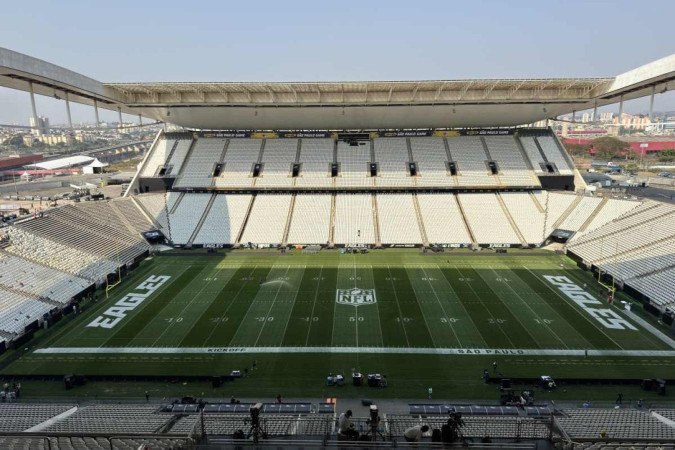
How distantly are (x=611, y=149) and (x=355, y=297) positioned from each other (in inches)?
4152

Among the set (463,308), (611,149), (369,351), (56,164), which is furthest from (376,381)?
(611,149)

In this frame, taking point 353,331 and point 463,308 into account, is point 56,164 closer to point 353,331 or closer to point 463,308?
point 353,331

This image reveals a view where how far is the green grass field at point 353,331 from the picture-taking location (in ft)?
72.2

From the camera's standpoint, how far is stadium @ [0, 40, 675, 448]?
57.3 ft

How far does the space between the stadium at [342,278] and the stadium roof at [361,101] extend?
0.35 metres

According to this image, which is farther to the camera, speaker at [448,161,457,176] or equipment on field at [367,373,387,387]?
speaker at [448,161,457,176]

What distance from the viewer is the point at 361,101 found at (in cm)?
4962

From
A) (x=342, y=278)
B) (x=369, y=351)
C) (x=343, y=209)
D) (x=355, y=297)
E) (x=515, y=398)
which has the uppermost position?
(x=343, y=209)

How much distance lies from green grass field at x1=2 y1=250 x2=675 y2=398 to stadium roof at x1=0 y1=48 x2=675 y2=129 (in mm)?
20563

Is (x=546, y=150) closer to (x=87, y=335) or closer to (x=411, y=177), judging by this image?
(x=411, y=177)

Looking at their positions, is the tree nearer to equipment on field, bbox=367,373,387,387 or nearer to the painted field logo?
the painted field logo

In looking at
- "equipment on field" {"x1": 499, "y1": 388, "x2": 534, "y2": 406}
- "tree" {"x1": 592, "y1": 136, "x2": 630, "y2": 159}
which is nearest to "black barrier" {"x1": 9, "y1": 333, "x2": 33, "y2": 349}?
"equipment on field" {"x1": 499, "y1": 388, "x2": 534, "y2": 406}

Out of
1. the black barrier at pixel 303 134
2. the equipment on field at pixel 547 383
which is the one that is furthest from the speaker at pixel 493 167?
the equipment on field at pixel 547 383

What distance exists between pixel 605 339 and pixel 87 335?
30652 mm
